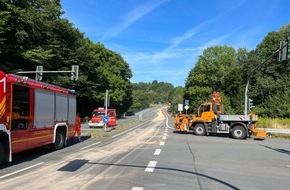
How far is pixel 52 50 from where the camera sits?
1876 inches

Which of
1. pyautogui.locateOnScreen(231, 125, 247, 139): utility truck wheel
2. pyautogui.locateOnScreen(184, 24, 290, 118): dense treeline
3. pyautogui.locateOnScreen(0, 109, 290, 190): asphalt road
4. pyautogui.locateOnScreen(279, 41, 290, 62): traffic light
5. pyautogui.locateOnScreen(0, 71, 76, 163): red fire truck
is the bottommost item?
pyautogui.locateOnScreen(0, 109, 290, 190): asphalt road

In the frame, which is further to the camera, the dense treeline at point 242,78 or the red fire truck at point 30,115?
the dense treeline at point 242,78

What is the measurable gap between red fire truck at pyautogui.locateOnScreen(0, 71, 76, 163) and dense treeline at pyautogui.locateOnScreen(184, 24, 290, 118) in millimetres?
53866

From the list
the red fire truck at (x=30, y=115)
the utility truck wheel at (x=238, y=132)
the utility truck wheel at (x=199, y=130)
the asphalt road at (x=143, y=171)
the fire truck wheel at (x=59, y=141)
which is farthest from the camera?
the utility truck wheel at (x=199, y=130)

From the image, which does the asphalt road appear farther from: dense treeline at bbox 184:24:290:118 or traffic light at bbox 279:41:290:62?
dense treeline at bbox 184:24:290:118

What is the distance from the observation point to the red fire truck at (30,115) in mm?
11648

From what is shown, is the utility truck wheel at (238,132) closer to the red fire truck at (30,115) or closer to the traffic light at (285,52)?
the traffic light at (285,52)

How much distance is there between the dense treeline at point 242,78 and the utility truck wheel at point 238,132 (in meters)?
39.8

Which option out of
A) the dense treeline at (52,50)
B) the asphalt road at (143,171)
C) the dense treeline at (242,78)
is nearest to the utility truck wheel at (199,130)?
the asphalt road at (143,171)

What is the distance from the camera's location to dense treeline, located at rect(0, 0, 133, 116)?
37969 mm

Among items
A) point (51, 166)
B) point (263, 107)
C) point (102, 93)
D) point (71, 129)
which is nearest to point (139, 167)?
point (51, 166)

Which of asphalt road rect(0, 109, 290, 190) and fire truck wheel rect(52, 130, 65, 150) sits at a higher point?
fire truck wheel rect(52, 130, 65, 150)

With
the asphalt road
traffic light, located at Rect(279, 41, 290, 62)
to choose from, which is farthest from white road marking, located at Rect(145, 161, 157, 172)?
traffic light, located at Rect(279, 41, 290, 62)

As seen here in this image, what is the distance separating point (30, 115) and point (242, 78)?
83.2m
